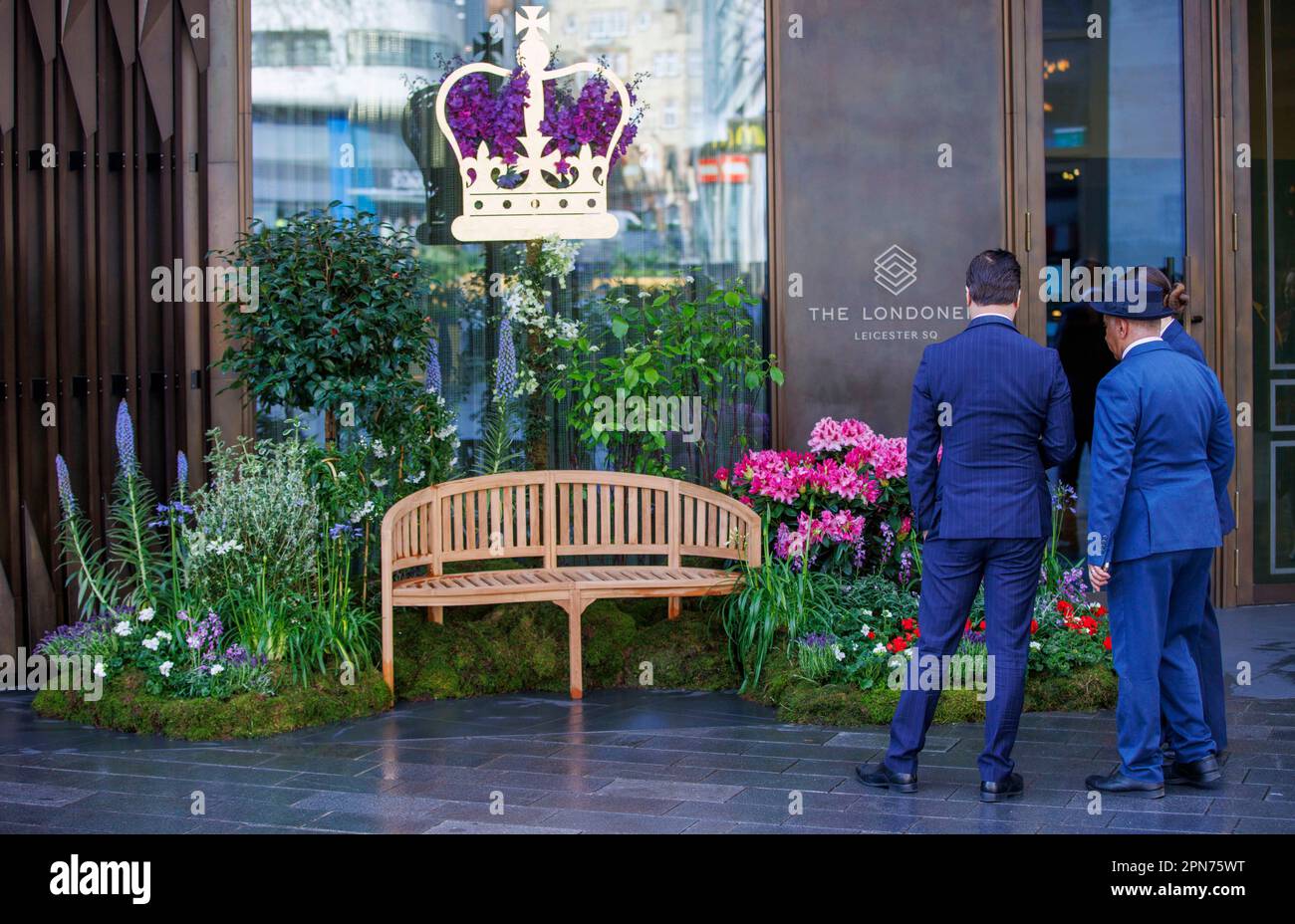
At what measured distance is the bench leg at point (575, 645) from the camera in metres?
7.08

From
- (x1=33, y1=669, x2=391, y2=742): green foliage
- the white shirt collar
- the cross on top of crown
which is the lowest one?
(x1=33, y1=669, x2=391, y2=742): green foliage

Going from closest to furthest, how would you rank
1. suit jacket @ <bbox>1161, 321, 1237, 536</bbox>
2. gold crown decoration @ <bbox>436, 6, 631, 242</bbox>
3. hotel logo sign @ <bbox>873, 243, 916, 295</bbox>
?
1. suit jacket @ <bbox>1161, 321, 1237, 536</bbox>
2. gold crown decoration @ <bbox>436, 6, 631, 242</bbox>
3. hotel logo sign @ <bbox>873, 243, 916, 295</bbox>

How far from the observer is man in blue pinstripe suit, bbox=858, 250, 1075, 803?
503 centimetres

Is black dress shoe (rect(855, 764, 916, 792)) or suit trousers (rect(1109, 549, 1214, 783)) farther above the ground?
suit trousers (rect(1109, 549, 1214, 783))

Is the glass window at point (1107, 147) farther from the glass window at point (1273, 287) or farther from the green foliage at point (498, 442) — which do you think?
the green foliage at point (498, 442)

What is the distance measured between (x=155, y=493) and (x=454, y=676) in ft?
6.93

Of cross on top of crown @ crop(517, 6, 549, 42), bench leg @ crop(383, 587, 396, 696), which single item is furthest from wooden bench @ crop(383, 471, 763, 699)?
cross on top of crown @ crop(517, 6, 549, 42)

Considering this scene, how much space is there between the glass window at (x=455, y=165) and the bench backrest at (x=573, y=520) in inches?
40.7

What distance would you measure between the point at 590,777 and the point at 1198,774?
2.21 meters

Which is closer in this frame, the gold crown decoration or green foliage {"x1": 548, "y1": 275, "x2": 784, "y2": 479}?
green foliage {"x1": 548, "y1": 275, "x2": 784, "y2": 479}

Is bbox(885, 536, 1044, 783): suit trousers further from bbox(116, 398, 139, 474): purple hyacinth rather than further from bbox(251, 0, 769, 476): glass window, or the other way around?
bbox(116, 398, 139, 474): purple hyacinth

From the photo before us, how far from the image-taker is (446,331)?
29.1 ft
